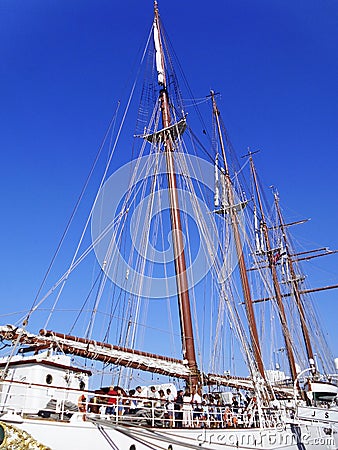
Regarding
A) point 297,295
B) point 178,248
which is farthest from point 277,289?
point 178,248

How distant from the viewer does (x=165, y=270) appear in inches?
993

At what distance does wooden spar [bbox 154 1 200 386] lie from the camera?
68.6 feet

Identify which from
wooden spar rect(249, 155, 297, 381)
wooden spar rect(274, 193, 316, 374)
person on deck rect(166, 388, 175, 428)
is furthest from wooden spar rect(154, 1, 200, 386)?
wooden spar rect(274, 193, 316, 374)

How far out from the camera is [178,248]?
23.2m

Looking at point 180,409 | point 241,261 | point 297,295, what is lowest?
point 180,409

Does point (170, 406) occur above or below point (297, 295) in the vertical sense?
below

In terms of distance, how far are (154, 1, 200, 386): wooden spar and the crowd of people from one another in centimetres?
175

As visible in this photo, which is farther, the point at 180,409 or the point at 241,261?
the point at 241,261

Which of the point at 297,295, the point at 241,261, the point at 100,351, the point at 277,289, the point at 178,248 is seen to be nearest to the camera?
the point at 100,351

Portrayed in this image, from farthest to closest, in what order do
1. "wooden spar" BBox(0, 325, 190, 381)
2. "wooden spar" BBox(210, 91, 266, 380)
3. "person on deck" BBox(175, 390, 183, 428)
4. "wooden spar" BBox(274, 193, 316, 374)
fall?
"wooden spar" BBox(274, 193, 316, 374), "wooden spar" BBox(210, 91, 266, 380), "person on deck" BBox(175, 390, 183, 428), "wooden spar" BBox(0, 325, 190, 381)

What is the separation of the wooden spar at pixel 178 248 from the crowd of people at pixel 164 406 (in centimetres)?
175

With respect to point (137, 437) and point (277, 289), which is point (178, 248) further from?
point (277, 289)

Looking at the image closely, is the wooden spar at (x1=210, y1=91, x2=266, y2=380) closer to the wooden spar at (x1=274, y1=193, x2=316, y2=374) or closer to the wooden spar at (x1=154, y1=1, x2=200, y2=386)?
the wooden spar at (x1=154, y1=1, x2=200, y2=386)

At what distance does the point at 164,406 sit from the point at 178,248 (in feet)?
29.2
